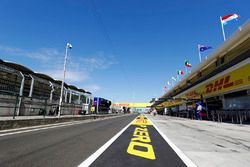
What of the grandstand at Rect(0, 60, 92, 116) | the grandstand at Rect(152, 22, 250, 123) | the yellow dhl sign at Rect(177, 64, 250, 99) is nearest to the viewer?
the grandstand at Rect(0, 60, 92, 116)

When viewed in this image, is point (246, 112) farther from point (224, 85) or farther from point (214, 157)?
point (214, 157)

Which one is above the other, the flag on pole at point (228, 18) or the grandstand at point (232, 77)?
the flag on pole at point (228, 18)

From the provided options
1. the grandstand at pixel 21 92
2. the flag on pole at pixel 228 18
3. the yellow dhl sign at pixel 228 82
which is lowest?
the grandstand at pixel 21 92

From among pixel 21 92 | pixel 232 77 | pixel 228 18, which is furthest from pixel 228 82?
pixel 21 92

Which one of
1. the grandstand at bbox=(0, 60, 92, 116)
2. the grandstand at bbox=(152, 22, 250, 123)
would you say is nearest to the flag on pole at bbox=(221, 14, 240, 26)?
the grandstand at bbox=(152, 22, 250, 123)

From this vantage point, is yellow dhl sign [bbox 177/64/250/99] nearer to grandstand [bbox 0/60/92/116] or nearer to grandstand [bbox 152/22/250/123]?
grandstand [bbox 152/22/250/123]

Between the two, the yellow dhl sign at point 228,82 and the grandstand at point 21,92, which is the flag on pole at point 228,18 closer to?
the yellow dhl sign at point 228,82

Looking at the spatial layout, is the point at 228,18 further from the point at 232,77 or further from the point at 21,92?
the point at 21,92

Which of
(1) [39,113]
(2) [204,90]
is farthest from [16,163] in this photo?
(2) [204,90]

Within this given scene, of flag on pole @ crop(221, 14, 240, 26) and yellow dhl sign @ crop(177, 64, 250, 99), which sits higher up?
flag on pole @ crop(221, 14, 240, 26)

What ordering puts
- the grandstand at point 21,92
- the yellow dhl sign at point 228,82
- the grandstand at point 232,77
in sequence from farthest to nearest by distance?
the grandstand at point 232,77, the yellow dhl sign at point 228,82, the grandstand at point 21,92

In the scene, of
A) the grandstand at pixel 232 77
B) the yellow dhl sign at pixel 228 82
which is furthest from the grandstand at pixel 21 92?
the grandstand at pixel 232 77

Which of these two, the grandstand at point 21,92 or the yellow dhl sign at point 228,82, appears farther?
the yellow dhl sign at point 228,82

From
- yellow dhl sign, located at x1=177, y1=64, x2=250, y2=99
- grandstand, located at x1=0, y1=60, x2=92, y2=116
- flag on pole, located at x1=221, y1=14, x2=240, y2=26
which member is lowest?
grandstand, located at x1=0, y1=60, x2=92, y2=116
